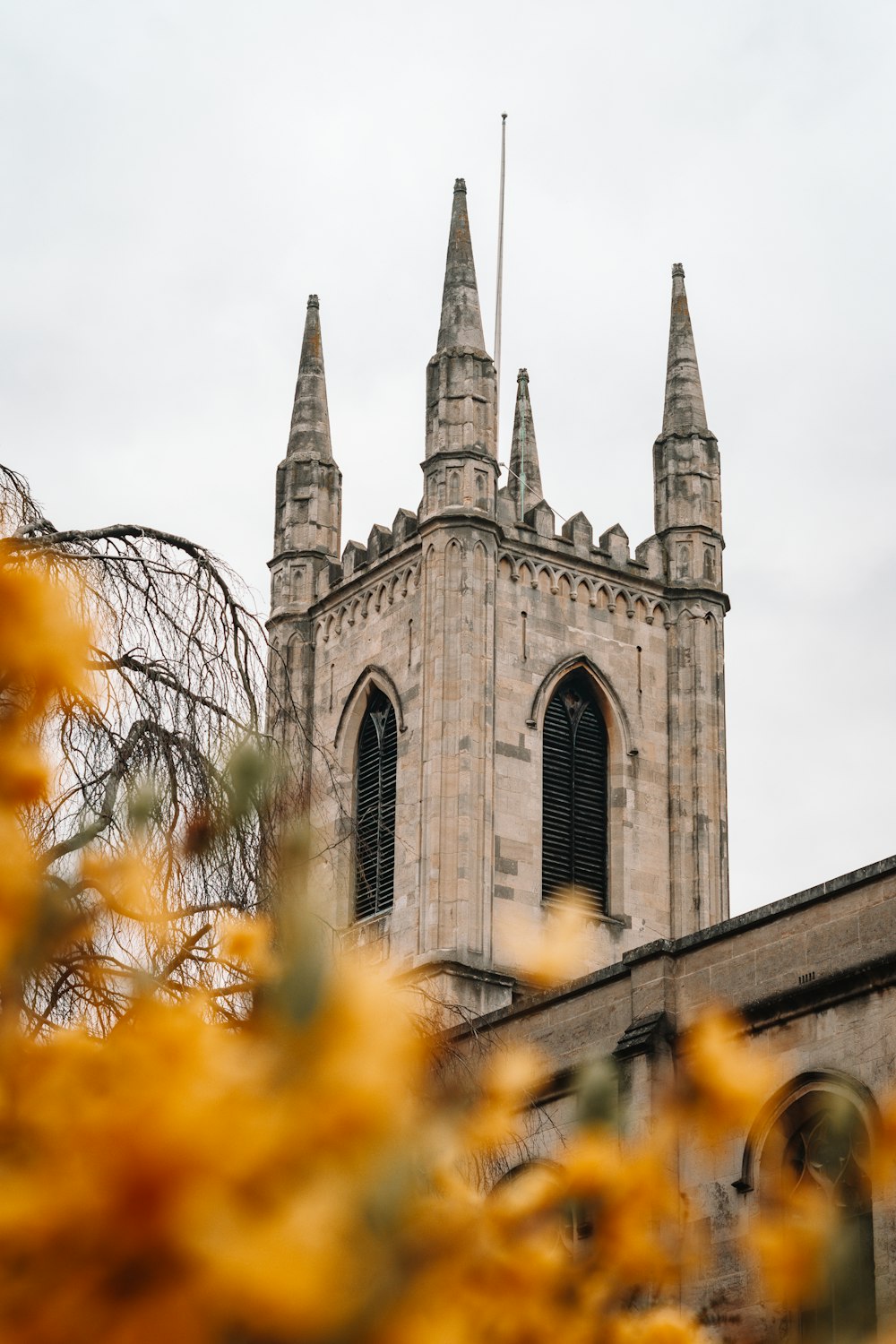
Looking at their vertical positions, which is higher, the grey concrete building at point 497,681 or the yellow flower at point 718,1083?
the grey concrete building at point 497,681

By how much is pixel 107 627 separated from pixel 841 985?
1039cm

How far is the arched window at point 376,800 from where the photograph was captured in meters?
36.1

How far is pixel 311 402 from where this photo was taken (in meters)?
42.9

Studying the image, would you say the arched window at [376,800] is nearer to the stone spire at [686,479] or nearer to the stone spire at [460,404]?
the stone spire at [460,404]

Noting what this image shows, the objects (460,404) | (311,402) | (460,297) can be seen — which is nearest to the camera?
(460,404)

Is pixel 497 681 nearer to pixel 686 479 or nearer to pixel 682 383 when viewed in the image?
pixel 686 479

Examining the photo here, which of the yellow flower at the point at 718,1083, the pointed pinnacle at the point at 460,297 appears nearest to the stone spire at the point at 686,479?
the pointed pinnacle at the point at 460,297

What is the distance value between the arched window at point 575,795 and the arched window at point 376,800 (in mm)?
2723

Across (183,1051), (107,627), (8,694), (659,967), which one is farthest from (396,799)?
(183,1051)

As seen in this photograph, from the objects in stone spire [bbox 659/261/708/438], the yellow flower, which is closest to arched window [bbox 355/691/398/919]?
stone spire [bbox 659/261/708/438]

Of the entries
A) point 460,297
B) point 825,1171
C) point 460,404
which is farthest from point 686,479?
point 825,1171

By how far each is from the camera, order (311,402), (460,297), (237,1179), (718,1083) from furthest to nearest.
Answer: (311,402), (460,297), (718,1083), (237,1179)

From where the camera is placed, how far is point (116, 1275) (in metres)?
2.37

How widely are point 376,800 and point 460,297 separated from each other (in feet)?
31.1
